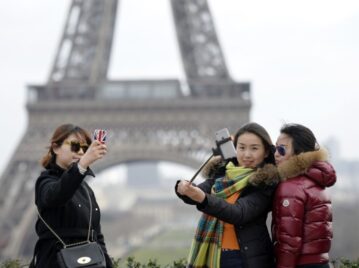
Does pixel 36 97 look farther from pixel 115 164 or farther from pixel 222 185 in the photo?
pixel 222 185

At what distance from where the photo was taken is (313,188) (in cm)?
484

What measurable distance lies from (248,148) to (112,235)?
56991mm

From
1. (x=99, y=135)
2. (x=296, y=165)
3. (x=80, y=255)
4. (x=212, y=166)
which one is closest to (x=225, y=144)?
(x=212, y=166)

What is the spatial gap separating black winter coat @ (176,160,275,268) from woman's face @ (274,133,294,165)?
30 cm

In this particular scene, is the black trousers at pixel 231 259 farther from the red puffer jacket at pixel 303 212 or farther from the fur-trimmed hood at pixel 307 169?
the fur-trimmed hood at pixel 307 169

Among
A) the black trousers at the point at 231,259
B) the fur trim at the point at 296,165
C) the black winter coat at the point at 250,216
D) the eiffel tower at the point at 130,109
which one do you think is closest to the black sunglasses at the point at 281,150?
the fur trim at the point at 296,165

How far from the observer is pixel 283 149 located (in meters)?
5.04

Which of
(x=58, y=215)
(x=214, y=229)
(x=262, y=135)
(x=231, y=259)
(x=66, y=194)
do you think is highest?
(x=262, y=135)

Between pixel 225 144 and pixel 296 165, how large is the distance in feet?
1.95

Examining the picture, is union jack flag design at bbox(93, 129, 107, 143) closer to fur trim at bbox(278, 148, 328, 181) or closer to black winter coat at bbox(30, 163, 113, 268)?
black winter coat at bbox(30, 163, 113, 268)

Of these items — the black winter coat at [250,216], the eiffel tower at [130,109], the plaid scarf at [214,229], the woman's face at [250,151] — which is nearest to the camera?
the black winter coat at [250,216]

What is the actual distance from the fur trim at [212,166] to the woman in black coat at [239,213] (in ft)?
0.10

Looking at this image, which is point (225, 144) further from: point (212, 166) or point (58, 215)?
point (58, 215)

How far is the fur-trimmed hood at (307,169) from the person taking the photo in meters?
4.80
